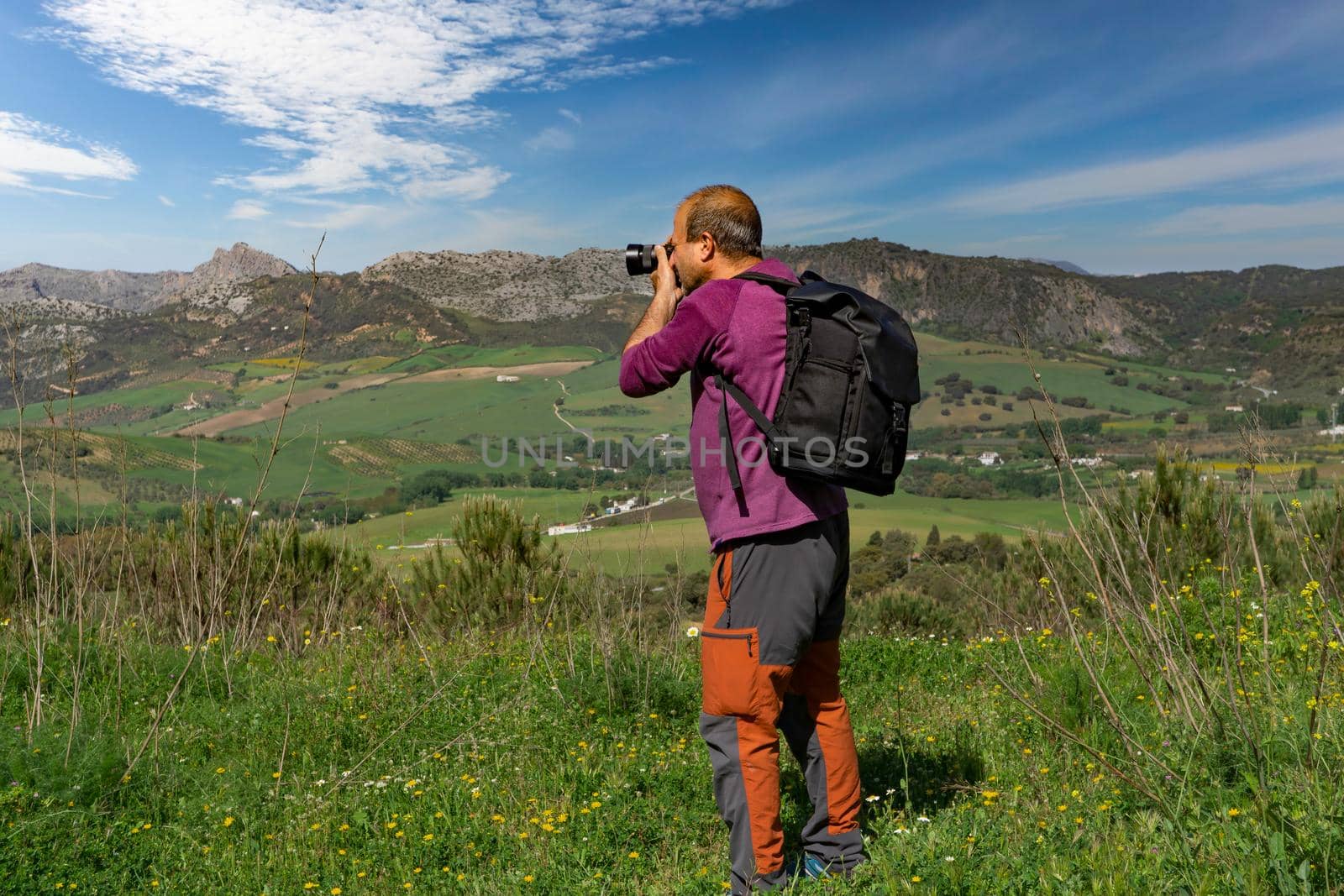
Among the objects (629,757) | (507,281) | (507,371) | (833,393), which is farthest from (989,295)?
(833,393)

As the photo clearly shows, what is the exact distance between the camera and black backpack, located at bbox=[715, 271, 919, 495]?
7.54 feet

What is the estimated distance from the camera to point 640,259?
2.67 meters

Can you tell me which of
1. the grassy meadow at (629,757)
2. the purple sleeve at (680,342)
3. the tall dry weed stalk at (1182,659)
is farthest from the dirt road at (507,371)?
the purple sleeve at (680,342)

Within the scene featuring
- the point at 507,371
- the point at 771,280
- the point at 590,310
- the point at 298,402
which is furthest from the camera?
the point at 590,310

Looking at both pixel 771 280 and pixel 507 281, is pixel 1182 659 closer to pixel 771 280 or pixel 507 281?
pixel 771 280

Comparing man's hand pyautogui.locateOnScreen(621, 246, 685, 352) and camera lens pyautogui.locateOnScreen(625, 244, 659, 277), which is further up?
camera lens pyautogui.locateOnScreen(625, 244, 659, 277)

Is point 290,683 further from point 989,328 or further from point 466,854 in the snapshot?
point 989,328

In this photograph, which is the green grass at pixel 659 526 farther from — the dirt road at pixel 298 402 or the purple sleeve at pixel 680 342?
the dirt road at pixel 298 402

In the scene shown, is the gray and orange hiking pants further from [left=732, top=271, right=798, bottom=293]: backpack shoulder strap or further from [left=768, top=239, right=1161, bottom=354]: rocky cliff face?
[left=768, top=239, right=1161, bottom=354]: rocky cliff face

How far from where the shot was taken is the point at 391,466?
184 feet

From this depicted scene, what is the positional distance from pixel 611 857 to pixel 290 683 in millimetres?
2463

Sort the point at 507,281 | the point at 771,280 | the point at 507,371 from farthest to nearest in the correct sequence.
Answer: the point at 507,281, the point at 507,371, the point at 771,280

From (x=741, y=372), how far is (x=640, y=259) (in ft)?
1.88

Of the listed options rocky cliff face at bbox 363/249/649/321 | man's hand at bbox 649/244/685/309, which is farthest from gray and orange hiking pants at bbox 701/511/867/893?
rocky cliff face at bbox 363/249/649/321
